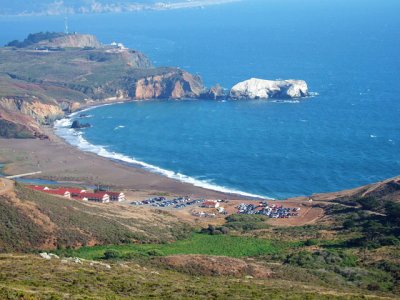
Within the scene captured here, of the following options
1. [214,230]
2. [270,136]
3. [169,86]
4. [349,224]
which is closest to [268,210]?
[214,230]

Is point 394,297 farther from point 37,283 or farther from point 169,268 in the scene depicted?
point 37,283

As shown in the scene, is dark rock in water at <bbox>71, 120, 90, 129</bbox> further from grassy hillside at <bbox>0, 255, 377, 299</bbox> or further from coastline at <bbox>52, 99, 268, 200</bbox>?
grassy hillside at <bbox>0, 255, 377, 299</bbox>

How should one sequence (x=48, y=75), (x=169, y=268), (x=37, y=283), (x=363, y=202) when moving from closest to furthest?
(x=37, y=283) → (x=169, y=268) → (x=363, y=202) → (x=48, y=75)

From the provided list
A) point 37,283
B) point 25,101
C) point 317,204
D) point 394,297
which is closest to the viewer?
point 37,283

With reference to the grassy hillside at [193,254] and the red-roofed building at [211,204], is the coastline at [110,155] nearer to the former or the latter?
the red-roofed building at [211,204]

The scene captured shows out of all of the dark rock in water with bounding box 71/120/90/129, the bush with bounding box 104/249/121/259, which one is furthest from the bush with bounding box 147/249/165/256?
the dark rock in water with bounding box 71/120/90/129

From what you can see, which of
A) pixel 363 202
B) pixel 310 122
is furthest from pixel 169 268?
pixel 310 122
